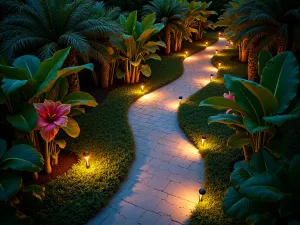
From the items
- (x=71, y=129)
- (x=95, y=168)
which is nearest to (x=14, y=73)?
(x=71, y=129)

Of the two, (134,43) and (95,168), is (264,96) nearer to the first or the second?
(95,168)

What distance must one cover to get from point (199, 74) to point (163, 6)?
4.03 m

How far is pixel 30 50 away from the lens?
6.75 meters

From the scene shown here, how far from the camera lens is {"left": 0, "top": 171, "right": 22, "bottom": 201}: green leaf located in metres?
3.12

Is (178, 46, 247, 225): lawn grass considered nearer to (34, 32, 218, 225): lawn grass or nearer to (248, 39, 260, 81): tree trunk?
(248, 39, 260, 81): tree trunk

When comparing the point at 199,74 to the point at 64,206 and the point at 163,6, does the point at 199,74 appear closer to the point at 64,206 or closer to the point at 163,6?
the point at 163,6

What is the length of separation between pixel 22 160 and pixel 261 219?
3.11 m

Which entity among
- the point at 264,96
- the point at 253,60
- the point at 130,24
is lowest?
the point at 253,60

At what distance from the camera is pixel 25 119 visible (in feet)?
12.8

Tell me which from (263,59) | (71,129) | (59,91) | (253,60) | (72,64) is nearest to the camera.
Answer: (263,59)

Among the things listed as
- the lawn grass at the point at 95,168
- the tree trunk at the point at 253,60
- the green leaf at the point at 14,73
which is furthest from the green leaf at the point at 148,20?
the green leaf at the point at 14,73

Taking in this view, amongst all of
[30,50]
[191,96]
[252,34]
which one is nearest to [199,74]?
[191,96]

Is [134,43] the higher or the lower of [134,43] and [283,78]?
the lower

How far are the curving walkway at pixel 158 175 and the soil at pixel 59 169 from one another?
1263 millimetres
